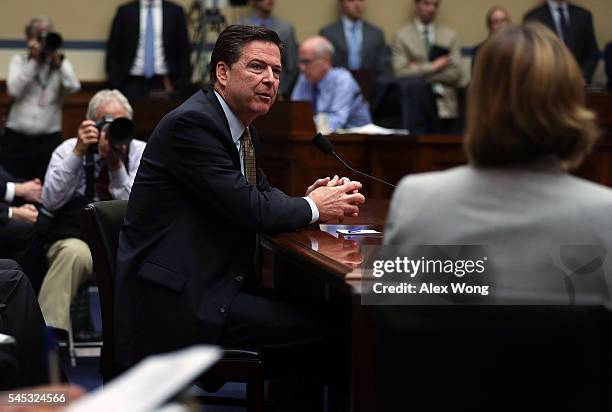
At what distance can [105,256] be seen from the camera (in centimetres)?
→ 311

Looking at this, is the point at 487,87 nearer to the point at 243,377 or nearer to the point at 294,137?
the point at 243,377

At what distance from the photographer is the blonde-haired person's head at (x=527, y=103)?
177 centimetres

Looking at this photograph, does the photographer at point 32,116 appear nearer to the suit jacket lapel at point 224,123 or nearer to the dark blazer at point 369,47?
the dark blazer at point 369,47

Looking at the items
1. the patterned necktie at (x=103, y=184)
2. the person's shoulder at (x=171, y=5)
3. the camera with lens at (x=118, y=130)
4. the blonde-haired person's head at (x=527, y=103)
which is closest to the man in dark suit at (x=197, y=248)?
the blonde-haired person's head at (x=527, y=103)

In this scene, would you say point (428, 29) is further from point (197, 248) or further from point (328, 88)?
point (197, 248)

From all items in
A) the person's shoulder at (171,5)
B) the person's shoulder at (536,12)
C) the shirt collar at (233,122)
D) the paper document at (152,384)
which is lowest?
the paper document at (152,384)

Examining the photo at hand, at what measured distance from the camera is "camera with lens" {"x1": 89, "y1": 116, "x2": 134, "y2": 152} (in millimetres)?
4484

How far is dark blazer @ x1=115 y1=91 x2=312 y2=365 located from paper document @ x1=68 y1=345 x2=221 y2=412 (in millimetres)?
1706

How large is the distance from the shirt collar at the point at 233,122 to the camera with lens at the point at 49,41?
359 cm

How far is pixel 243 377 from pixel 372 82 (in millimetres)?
5775

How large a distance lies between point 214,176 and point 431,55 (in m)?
6.13

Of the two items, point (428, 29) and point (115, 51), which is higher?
point (428, 29)

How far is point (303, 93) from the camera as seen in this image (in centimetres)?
765

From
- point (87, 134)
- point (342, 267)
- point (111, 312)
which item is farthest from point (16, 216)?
point (342, 267)
